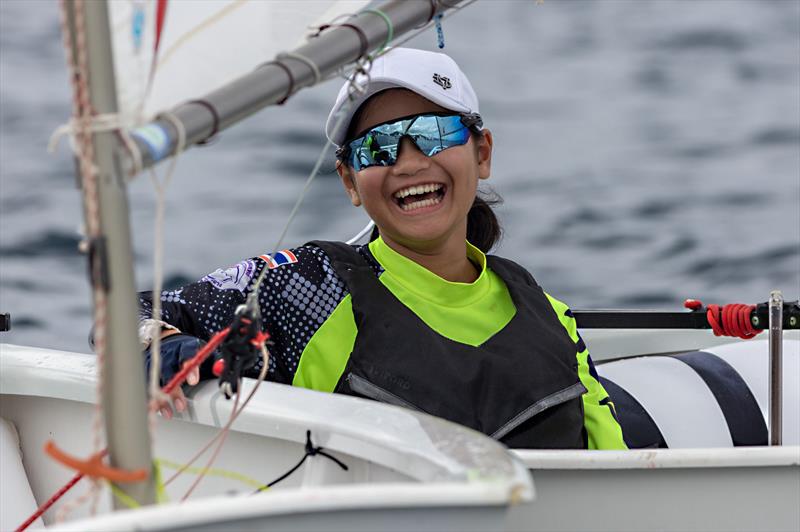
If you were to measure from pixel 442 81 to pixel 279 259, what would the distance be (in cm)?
37

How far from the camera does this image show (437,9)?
1479mm

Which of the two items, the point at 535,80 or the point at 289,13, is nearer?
the point at 289,13

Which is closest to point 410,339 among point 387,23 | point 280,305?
point 280,305

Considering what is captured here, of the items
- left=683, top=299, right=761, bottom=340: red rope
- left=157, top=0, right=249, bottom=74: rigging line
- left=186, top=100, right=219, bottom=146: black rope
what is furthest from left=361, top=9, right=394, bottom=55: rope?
left=683, top=299, right=761, bottom=340: red rope

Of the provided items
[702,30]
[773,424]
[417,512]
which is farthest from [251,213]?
[417,512]

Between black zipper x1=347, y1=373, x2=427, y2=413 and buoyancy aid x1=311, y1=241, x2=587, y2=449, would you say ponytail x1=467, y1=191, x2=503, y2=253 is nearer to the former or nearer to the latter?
buoyancy aid x1=311, y1=241, x2=587, y2=449

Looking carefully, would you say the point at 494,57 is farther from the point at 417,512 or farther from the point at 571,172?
the point at 417,512

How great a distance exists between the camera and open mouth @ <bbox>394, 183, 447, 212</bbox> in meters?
1.93

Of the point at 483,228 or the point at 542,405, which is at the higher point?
the point at 483,228

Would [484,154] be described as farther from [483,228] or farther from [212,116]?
[212,116]

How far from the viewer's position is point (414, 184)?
1.93m

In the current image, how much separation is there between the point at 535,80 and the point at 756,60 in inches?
51.1

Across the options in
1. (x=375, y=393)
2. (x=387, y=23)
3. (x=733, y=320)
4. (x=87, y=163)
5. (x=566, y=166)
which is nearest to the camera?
(x=87, y=163)

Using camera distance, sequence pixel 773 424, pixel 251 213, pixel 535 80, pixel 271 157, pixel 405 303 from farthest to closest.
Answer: pixel 535 80, pixel 271 157, pixel 251 213, pixel 773 424, pixel 405 303
